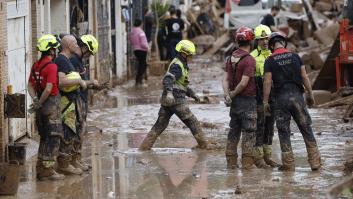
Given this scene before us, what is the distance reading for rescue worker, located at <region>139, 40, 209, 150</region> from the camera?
15.0 m

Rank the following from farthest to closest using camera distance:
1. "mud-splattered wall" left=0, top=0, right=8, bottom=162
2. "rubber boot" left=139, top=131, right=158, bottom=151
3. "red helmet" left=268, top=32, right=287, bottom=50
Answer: "rubber boot" left=139, top=131, right=158, bottom=151, "mud-splattered wall" left=0, top=0, right=8, bottom=162, "red helmet" left=268, top=32, right=287, bottom=50

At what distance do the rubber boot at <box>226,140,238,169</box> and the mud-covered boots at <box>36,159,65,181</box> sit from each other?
236 centimetres

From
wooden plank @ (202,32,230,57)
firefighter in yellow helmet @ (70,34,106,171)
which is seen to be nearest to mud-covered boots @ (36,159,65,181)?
firefighter in yellow helmet @ (70,34,106,171)

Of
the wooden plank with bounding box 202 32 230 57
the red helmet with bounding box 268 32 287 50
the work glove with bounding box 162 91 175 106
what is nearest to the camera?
the red helmet with bounding box 268 32 287 50

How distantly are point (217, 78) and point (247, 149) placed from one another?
1648 cm

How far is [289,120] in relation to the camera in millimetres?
13336

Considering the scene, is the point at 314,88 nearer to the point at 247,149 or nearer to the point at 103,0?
the point at 103,0

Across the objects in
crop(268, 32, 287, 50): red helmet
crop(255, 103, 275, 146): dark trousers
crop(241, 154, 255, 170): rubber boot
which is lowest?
crop(241, 154, 255, 170): rubber boot

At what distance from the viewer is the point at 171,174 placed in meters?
13.4

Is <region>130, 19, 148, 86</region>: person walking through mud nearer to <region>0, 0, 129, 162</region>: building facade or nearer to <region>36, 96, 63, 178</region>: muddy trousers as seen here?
<region>0, 0, 129, 162</region>: building facade

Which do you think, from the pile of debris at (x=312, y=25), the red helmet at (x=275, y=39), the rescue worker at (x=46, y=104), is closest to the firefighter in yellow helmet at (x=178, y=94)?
the red helmet at (x=275, y=39)

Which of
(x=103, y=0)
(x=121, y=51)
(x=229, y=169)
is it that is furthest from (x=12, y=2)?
(x=121, y=51)

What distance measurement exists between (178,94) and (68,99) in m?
2.61

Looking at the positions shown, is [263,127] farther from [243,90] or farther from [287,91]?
[287,91]
